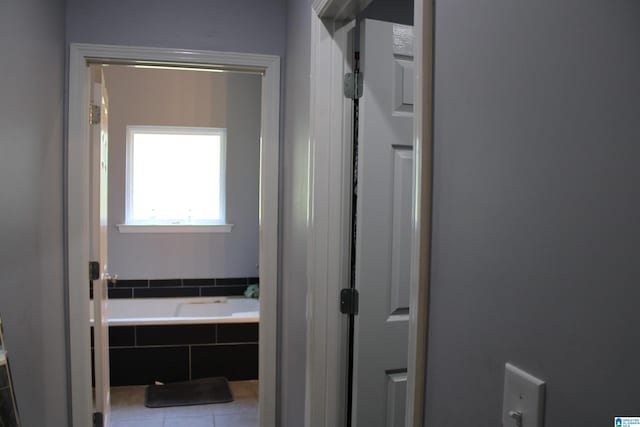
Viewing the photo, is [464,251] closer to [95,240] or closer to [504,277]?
[504,277]

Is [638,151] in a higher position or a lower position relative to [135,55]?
lower

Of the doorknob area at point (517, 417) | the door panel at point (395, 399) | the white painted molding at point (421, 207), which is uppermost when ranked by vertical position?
the white painted molding at point (421, 207)

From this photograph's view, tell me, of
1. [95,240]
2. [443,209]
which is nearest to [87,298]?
[95,240]

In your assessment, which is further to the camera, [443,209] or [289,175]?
[289,175]

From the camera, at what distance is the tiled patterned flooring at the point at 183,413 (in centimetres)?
329

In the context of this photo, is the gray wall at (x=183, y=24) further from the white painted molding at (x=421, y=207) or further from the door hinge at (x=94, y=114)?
the white painted molding at (x=421, y=207)

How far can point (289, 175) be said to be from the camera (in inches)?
92.3

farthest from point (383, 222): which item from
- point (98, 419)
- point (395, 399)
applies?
point (98, 419)

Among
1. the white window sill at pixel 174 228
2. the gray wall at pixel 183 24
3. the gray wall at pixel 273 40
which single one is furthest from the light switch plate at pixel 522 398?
the white window sill at pixel 174 228

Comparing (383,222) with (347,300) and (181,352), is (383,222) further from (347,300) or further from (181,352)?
(181,352)

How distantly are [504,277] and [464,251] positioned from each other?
104 millimetres

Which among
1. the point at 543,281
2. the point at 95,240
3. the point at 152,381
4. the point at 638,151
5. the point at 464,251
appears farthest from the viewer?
the point at 152,381

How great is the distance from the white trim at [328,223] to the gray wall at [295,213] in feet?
0.52

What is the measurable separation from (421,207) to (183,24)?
1.95 m
